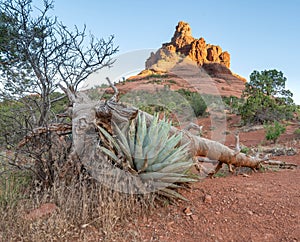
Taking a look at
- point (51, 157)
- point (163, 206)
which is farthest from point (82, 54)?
point (163, 206)

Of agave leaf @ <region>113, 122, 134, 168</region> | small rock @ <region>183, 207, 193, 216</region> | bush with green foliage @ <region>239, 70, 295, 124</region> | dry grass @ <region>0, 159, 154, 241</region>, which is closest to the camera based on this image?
dry grass @ <region>0, 159, 154, 241</region>

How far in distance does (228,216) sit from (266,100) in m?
13.9

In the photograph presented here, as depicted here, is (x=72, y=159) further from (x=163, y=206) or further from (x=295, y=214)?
(x=295, y=214)

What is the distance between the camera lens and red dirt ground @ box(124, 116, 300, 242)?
99.4 inches

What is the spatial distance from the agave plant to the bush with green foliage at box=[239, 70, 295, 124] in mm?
12742

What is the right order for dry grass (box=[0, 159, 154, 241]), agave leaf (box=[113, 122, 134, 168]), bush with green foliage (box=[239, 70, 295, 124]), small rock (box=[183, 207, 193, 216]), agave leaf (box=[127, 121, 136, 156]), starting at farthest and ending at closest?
bush with green foliage (box=[239, 70, 295, 124])
agave leaf (box=[127, 121, 136, 156])
agave leaf (box=[113, 122, 134, 168])
small rock (box=[183, 207, 193, 216])
dry grass (box=[0, 159, 154, 241])

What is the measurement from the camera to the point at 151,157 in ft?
10.0

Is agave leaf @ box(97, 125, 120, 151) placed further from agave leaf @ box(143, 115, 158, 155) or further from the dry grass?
the dry grass

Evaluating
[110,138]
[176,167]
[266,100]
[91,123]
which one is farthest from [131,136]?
[266,100]

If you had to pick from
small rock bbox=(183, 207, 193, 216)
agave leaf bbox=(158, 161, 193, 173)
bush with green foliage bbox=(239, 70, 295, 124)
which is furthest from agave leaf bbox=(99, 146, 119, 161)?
bush with green foliage bbox=(239, 70, 295, 124)

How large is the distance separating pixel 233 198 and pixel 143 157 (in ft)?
4.00

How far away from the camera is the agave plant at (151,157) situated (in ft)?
9.71

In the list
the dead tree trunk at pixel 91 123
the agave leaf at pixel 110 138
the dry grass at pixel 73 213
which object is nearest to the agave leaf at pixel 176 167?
the dry grass at pixel 73 213

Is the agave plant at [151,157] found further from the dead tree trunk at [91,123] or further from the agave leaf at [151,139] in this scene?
the dead tree trunk at [91,123]
